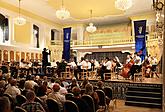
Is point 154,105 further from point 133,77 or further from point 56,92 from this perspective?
point 56,92

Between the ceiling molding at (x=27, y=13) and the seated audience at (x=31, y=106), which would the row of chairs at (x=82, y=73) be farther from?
the seated audience at (x=31, y=106)

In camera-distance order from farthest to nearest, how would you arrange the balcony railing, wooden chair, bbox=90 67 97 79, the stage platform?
1. the balcony railing
2. wooden chair, bbox=90 67 97 79
3. the stage platform

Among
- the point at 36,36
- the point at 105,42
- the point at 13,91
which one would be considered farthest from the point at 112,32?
the point at 13,91

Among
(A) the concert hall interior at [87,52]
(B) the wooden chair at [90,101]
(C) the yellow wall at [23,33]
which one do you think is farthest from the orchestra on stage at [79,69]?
(B) the wooden chair at [90,101]

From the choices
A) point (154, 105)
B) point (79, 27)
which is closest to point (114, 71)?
point (154, 105)

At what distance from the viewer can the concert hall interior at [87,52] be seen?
6.71m

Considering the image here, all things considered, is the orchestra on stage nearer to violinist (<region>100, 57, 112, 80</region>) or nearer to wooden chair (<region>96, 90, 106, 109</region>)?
violinist (<region>100, 57, 112, 80</region>)

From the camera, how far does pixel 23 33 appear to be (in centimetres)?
1580

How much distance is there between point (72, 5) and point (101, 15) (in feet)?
11.6

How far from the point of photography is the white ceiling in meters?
13.6

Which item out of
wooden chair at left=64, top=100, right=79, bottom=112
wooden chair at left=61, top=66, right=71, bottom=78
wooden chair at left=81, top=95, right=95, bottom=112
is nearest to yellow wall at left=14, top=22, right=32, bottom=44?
wooden chair at left=61, top=66, right=71, bottom=78

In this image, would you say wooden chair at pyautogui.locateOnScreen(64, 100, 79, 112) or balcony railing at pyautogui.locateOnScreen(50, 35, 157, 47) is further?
balcony railing at pyautogui.locateOnScreen(50, 35, 157, 47)

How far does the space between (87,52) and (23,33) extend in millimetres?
6245

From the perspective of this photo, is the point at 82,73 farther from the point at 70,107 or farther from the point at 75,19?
the point at 70,107
